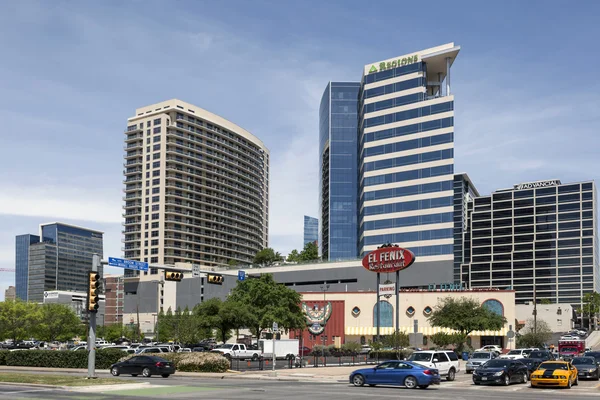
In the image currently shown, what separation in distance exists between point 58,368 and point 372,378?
2986cm

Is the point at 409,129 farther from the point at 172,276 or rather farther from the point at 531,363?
the point at 172,276

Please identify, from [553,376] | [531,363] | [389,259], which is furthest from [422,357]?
[389,259]

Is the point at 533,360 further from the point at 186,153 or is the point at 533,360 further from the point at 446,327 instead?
the point at 186,153

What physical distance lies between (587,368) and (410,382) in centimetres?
1461

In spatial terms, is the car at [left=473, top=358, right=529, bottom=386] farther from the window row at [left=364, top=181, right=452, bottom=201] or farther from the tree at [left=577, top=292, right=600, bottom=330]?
the tree at [left=577, top=292, right=600, bottom=330]

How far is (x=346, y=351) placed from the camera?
79812 mm

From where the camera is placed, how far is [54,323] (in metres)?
121

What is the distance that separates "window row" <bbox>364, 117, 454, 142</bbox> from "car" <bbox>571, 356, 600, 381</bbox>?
9389 cm

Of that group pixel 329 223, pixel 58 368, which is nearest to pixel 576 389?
pixel 58 368

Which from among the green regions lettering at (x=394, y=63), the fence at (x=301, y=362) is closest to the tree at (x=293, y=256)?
the green regions lettering at (x=394, y=63)

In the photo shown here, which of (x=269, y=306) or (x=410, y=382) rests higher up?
(x=269, y=306)

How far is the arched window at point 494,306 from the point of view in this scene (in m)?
94.9

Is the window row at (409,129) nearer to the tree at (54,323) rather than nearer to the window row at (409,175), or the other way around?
the window row at (409,175)

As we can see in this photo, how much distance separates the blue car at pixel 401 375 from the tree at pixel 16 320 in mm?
91825
